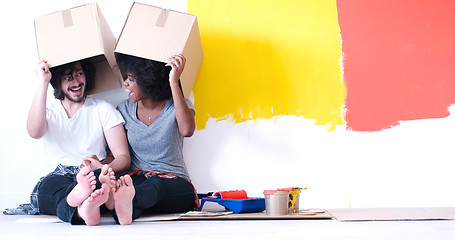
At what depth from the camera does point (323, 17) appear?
2.19 meters

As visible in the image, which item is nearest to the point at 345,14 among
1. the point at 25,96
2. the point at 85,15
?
the point at 85,15

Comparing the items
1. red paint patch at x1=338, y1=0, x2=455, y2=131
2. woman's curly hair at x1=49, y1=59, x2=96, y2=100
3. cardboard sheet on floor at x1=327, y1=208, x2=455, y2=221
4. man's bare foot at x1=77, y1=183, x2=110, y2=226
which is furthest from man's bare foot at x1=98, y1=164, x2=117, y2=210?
red paint patch at x1=338, y1=0, x2=455, y2=131

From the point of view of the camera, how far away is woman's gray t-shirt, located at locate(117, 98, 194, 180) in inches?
78.6

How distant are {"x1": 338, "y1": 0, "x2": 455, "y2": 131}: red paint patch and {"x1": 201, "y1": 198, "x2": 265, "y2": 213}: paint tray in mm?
529

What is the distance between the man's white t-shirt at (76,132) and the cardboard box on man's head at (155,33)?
31cm

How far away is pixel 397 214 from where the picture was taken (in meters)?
1.76

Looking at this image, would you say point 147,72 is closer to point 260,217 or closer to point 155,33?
point 155,33

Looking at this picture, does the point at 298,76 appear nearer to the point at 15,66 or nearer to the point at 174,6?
the point at 174,6

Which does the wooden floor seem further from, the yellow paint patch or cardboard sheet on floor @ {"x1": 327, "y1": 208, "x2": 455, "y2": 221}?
the yellow paint patch

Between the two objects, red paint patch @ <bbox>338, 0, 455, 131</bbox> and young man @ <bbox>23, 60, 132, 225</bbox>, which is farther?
red paint patch @ <bbox>338, 0, 455, 131</bbox>

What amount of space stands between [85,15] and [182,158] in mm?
659

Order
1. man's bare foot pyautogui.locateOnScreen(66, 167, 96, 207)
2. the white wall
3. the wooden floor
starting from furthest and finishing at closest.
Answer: the white wall
man's bare foot pyautogui.locateOnScreen(66, 167, 96, 207)
the wooden floor

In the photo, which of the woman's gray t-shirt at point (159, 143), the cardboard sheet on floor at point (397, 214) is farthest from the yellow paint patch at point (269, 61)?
the cardboard sheet on floor at point (397, 214)

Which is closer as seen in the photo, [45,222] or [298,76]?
[45,222]
